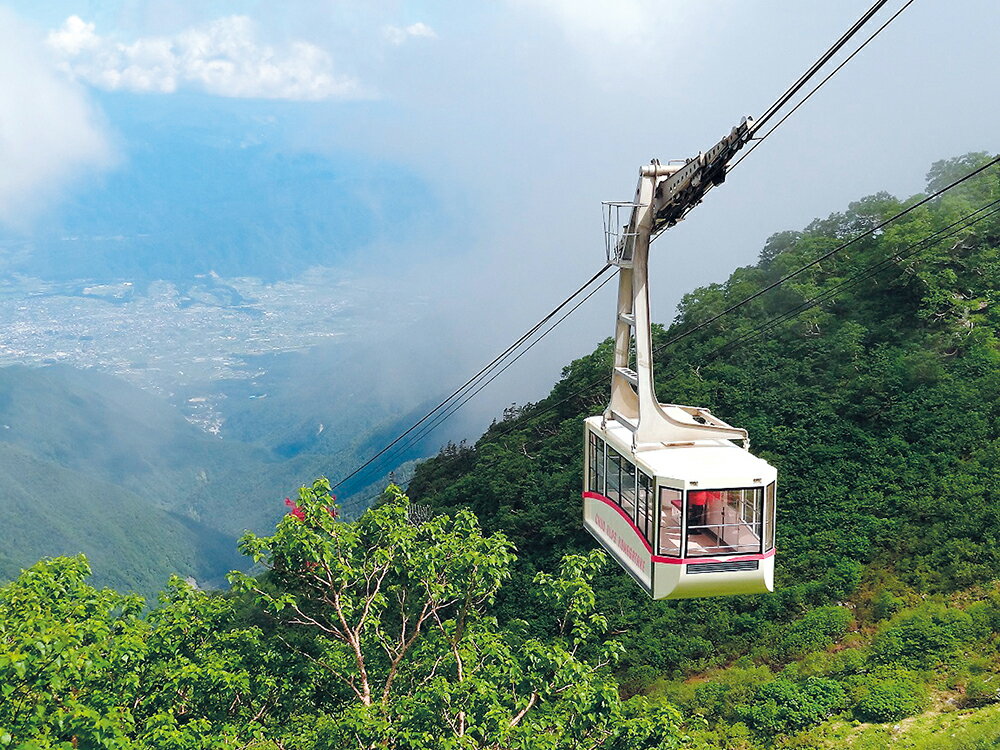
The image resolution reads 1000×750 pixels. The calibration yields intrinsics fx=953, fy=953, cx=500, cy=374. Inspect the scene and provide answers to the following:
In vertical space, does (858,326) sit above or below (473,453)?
above

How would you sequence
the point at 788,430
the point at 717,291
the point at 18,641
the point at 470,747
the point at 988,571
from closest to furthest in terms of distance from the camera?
the point at 18,641, the point at 470,747, the point at 988,571, the point at 788,430, the point at 717,291

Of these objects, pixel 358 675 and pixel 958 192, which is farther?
pixel 958 192

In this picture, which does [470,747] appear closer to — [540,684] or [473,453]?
[540,684]

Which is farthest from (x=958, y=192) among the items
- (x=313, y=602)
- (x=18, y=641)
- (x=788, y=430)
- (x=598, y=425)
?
(x=18, y=641)

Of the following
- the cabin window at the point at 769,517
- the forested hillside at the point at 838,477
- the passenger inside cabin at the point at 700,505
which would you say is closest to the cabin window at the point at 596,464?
the passenger inside cabin at the point at 700,505

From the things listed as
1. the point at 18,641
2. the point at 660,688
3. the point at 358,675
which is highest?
the point at 18,641

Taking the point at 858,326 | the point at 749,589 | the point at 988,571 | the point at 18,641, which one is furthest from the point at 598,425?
the point at 858,326

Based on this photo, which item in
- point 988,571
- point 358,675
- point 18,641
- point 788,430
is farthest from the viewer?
point 788,430
